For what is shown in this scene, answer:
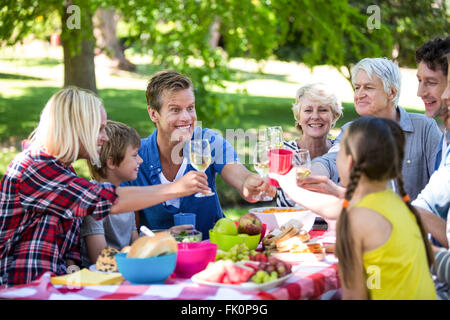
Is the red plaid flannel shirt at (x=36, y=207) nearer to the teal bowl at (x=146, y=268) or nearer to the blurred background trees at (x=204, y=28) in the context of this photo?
the teal bowl at (x=146, y=268)

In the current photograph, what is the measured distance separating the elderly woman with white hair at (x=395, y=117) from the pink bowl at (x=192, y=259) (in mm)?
1598

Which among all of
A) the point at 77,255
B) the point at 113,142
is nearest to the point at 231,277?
the point at 77,255

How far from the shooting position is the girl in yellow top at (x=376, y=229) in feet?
8.38

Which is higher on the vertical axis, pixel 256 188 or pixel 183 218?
pixel 256 188

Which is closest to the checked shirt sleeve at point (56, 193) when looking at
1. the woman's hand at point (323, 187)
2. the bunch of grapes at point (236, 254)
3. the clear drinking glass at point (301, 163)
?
the bunch of grapes at point (236, 254)

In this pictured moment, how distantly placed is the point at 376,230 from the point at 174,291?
3.19ft

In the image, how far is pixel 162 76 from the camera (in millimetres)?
4234

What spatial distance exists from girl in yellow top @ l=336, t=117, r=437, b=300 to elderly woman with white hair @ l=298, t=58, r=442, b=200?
5.32 feet

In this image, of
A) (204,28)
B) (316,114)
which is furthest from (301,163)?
(204,28)

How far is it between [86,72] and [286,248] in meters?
8.44

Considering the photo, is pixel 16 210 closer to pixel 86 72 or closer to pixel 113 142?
pixel 113 142

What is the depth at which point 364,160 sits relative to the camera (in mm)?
2615

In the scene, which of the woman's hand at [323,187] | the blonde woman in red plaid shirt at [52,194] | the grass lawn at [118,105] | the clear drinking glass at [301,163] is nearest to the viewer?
the blonde woman in red plaid shirt at [52,194]

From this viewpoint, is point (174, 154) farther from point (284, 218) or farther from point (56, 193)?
point (56, 193)
